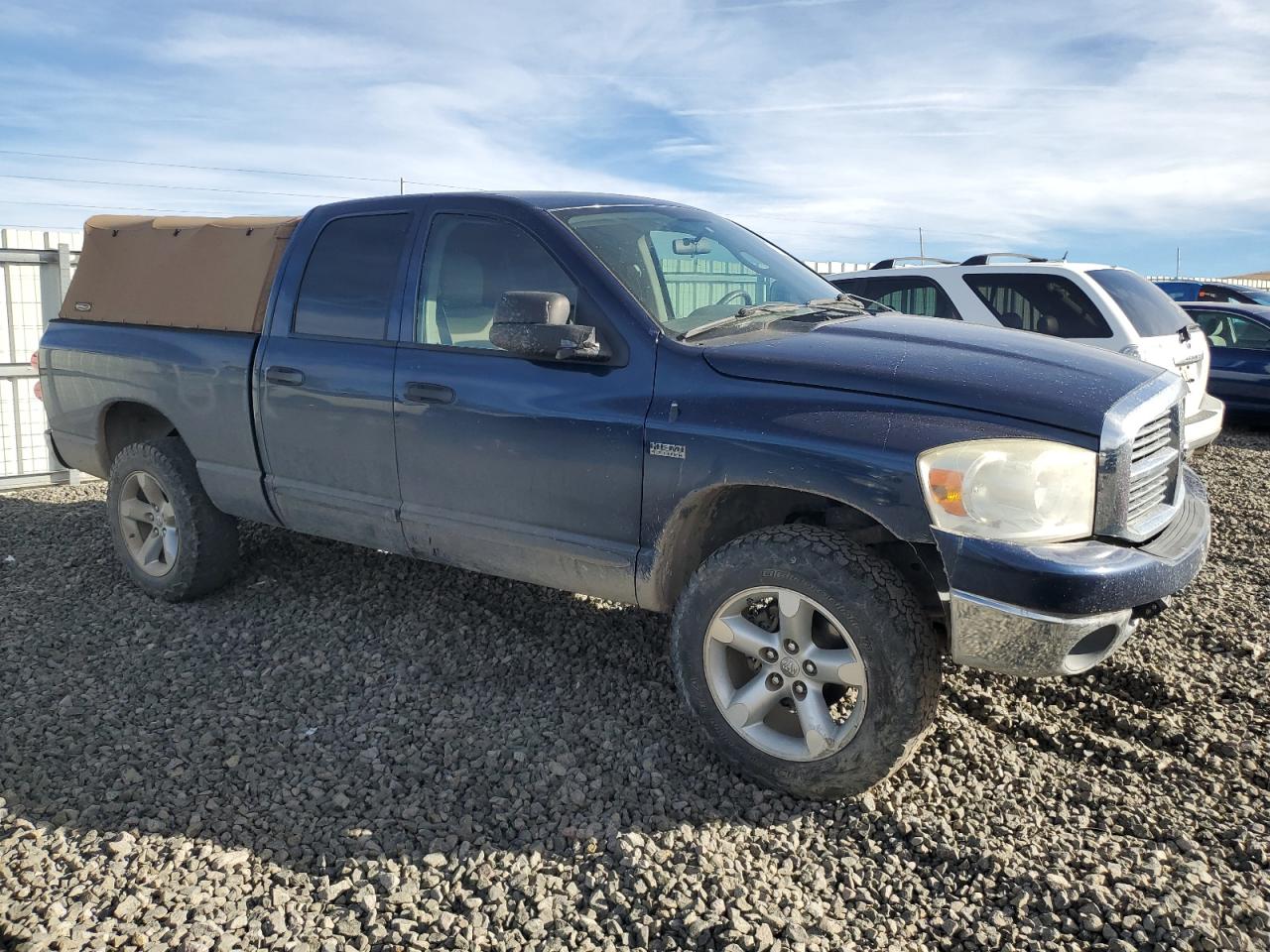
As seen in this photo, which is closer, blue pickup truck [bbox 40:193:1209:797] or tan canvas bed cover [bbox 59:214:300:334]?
blue pickup truck [bbox 40:193:1209:797]

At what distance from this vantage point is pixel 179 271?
510cm

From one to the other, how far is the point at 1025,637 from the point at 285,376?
10.6 ft

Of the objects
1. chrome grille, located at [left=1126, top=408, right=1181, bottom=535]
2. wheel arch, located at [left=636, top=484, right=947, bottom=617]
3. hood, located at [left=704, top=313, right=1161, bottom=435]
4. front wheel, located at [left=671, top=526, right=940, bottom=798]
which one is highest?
hood, located at [left=704, top=313, right=1161, bottom=435]

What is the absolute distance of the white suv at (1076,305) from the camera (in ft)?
24.2

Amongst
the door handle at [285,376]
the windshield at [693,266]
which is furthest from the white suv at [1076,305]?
the door handle at [285,376]

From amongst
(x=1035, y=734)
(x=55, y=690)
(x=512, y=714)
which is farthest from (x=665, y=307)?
(x=55, y=690)

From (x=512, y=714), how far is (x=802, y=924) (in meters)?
1.52

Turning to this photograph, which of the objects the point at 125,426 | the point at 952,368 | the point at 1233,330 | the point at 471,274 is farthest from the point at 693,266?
the point at 1233,330

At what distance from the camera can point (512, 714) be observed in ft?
12.7

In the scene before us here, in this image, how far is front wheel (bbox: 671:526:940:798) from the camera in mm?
2994

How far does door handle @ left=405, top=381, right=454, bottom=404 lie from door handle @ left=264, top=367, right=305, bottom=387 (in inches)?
26.3

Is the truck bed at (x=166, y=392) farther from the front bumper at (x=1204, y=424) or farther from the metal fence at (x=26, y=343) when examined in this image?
the front bumper at (x=1204, y=424)

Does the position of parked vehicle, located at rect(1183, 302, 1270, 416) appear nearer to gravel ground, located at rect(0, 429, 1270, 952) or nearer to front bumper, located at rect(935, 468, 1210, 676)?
gravel ground, located at rect(0, 429, 1270, 952)

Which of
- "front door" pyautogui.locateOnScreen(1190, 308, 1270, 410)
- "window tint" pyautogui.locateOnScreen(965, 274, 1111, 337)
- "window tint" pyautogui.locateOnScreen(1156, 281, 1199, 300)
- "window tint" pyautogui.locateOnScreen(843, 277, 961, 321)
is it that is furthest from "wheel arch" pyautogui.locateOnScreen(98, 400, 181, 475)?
"window tint" pyautogui.locateOnScreen(1156, 281, 1199, 300)
